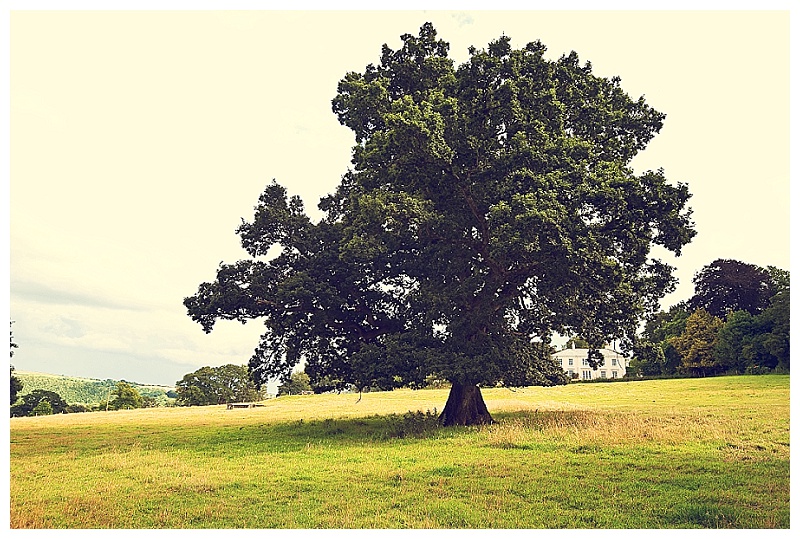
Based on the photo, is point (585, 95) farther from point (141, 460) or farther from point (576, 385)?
point (576, 385)

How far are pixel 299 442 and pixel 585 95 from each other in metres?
20.5

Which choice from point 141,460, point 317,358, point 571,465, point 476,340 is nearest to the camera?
point 571,465

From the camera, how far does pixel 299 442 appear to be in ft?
87.6

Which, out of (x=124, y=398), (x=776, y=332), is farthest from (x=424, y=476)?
(x=124, y=398)

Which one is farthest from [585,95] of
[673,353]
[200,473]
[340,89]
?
[673,353]

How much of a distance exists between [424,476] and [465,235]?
14141 mm

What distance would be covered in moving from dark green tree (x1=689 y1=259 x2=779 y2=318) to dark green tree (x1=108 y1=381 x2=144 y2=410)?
72150 mm

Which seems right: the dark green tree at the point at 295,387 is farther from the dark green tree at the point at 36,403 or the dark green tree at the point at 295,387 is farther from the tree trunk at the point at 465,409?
the tree trunk at the point at 465,409

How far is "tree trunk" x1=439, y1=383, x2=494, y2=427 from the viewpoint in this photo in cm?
3022

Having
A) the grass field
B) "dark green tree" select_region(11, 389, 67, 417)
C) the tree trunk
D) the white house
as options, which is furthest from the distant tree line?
"dark green tree" select_region(11, 389, 67, 417)

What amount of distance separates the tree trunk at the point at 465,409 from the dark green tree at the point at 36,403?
5903 cm

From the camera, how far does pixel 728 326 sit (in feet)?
240

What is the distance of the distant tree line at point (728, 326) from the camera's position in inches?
2734

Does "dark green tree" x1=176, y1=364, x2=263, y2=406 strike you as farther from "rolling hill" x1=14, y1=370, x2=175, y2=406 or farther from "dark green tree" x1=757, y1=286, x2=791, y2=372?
"dark green tree" x1=757, y1=286, x2=791, y2=372
